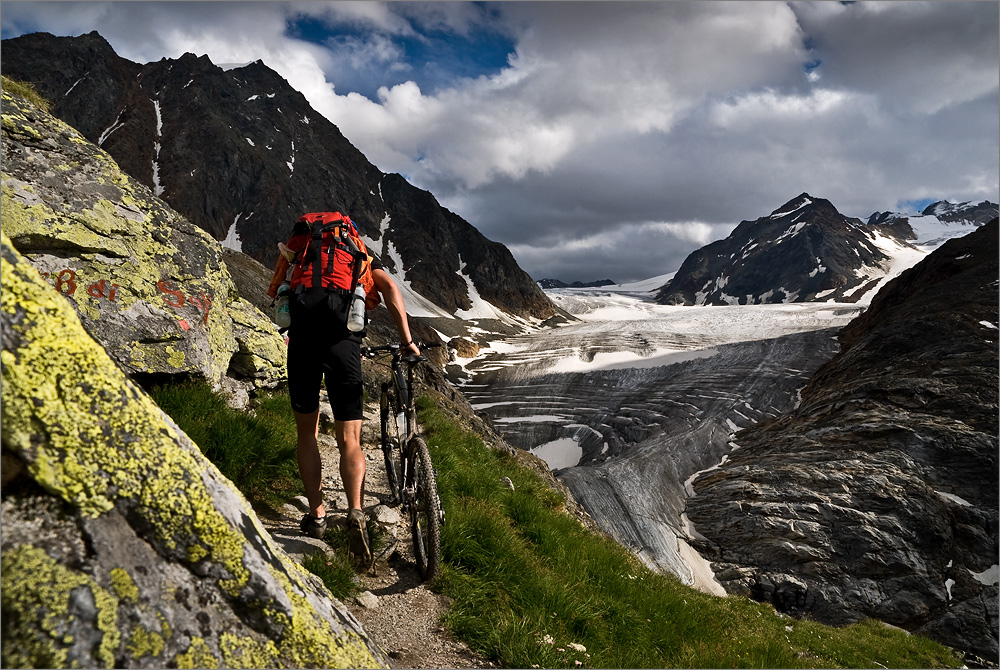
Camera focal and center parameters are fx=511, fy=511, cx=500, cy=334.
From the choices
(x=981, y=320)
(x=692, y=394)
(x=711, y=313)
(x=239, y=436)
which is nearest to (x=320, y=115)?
(x=711, y=313)

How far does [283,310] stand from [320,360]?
532mm

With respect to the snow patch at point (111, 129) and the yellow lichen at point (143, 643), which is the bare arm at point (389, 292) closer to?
the yellow lichen at point (143, 643)

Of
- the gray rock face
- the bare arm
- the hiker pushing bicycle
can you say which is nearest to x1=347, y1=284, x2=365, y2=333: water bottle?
the hiker pushing bicycle

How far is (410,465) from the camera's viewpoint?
5.84m

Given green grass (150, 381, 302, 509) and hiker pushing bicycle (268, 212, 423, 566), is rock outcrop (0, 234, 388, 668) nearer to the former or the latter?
hiker pushing bicycle (268, 212, 423, 566)

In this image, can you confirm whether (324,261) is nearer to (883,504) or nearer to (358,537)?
(358,537)

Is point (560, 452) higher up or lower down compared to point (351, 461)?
lower down

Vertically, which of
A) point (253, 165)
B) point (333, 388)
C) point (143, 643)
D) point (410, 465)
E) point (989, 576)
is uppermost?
point (253, 165)

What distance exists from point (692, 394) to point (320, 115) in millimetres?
168217

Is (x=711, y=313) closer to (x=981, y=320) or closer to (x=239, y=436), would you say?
(x=981, y=320)

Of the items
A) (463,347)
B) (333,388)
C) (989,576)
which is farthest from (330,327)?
(463,347)

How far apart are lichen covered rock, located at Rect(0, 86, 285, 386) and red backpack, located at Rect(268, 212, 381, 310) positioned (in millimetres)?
3077

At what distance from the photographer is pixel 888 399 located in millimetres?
38031

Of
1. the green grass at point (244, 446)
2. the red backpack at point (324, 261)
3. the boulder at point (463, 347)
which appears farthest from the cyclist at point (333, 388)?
the boulder at point (463, 347)
